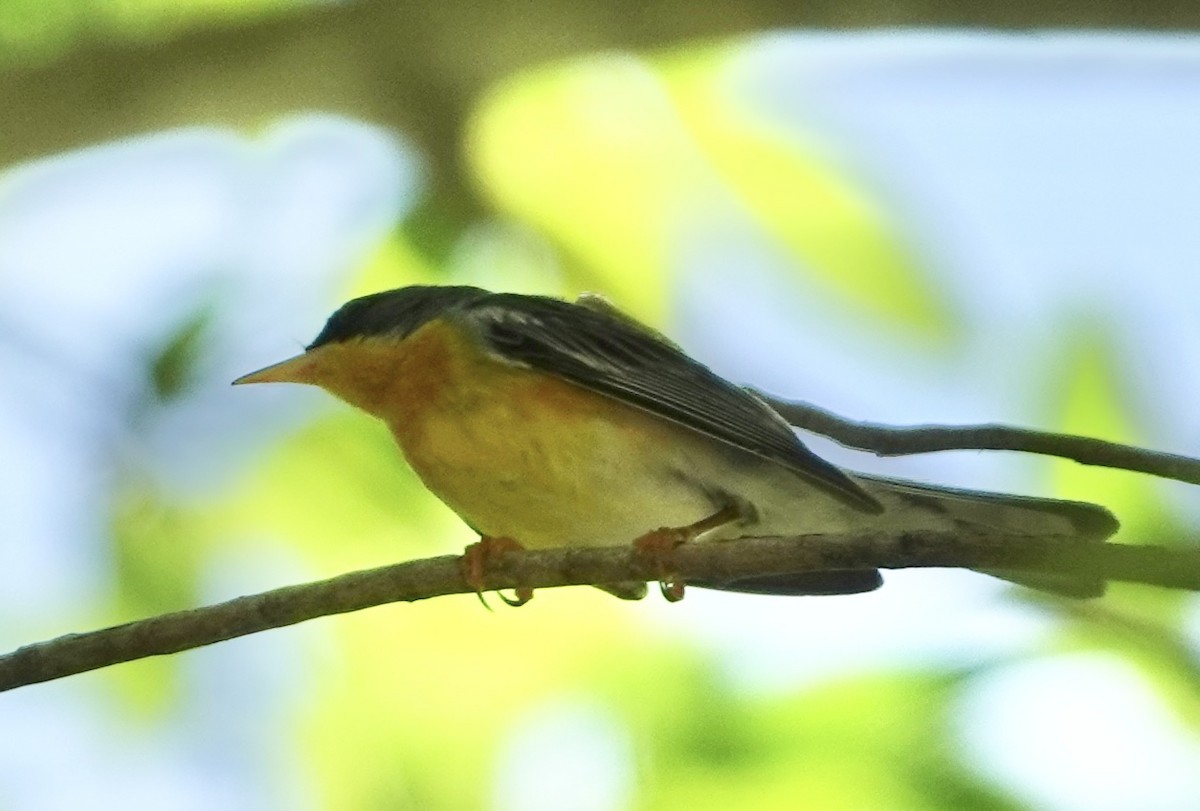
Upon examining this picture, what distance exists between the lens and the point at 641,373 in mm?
3908

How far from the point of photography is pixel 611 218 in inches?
197

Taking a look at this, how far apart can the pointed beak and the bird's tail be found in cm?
162

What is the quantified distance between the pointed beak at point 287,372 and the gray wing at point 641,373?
0.49 m

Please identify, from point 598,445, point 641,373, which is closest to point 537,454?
point 598,445

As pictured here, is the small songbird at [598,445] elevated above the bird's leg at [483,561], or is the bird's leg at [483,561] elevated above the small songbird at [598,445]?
the small songbird at [598,445]

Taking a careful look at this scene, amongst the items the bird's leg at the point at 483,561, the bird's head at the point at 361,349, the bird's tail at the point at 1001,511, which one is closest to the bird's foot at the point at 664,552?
the bird's leg at the point at 483,561

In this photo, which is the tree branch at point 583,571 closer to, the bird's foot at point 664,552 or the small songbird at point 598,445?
the bird's foot at point 664,552

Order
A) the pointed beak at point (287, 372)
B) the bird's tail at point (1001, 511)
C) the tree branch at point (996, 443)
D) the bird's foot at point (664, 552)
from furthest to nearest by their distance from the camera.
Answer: the pointed beak at point (287, 372)
the bird's tail at point (1001, 511)
the bird's foot at point (664, 552)
the tree branch at point (996, 443)

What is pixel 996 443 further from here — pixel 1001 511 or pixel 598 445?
pixel 598 445

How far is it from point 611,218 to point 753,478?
137cm

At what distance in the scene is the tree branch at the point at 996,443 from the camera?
2762 millimetres

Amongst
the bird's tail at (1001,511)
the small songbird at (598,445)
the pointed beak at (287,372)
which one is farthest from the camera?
the pointed beak at (287,372)

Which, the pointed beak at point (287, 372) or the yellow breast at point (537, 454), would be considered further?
the pointed beak at point (287, 372)

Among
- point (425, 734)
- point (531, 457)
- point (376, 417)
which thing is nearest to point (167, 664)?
point (425, 734)
